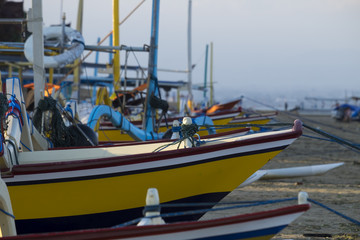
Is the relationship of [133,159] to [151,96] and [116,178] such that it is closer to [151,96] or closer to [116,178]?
[116,178]

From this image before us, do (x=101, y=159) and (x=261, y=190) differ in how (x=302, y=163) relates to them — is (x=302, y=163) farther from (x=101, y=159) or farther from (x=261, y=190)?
(x=101, y=159)

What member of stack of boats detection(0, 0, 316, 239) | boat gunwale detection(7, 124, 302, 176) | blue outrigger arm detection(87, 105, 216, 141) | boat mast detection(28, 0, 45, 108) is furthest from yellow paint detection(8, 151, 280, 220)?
blue outrigger arm detection(87, 105, 216, 141)

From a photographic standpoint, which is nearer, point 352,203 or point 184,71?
point 352,203

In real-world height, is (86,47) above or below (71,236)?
above

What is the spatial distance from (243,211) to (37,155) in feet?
10.1

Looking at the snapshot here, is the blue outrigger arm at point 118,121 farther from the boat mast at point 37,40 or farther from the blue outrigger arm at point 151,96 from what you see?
the boat mast at point 37,40

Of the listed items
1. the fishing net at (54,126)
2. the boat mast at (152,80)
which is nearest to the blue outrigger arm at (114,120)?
the boat mast at (152,80)

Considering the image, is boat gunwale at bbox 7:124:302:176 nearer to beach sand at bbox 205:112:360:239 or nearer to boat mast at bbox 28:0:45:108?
beach sand at bbox 205:112:360:239

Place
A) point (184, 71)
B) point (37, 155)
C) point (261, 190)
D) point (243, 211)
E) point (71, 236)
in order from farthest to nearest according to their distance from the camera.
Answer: point (184, 71) < point (261, 190) < point (243, 211) < point (37, 155) < point (71, 236)

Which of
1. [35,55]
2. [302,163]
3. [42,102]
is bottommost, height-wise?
[302,163]

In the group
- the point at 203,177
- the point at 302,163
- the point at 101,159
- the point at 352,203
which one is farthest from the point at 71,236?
the point at 302,163

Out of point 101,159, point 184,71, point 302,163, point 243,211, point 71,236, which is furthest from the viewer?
point 184,71

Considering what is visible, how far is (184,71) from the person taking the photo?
28641 millimetres

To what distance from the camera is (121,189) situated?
6238 mm
